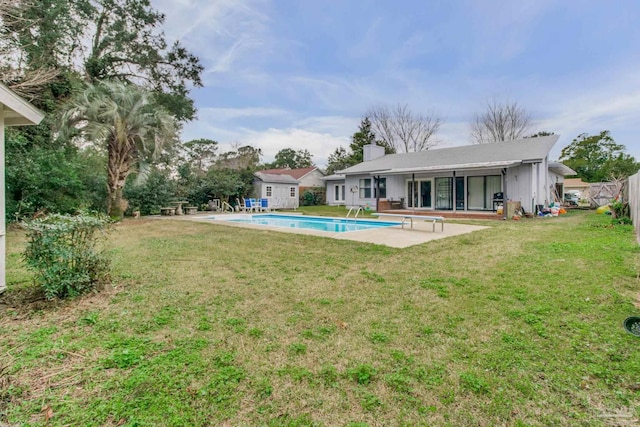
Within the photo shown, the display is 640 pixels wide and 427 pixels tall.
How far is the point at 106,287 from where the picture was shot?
15.4 feet

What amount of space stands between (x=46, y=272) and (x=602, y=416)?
577 cm

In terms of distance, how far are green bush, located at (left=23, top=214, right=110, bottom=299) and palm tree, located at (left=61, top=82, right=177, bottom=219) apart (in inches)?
442

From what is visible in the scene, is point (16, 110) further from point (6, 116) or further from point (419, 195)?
point (419, 195)

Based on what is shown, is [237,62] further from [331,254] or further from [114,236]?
[331,254]

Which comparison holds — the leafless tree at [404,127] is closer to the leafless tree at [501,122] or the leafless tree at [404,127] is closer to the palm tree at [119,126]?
the leafless tree at [501,122]

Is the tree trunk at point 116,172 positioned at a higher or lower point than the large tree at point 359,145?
lower

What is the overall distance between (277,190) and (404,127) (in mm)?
18260

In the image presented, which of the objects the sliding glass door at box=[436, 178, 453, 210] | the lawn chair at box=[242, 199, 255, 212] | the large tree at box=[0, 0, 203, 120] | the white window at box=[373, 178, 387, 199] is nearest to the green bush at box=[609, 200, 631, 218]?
the sliding glass door at box=[436, 178, 453, 210]

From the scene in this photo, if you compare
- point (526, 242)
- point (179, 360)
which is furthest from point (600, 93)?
point (179, 360)

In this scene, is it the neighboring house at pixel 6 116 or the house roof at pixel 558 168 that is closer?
the neighboring house at pixel 6 116

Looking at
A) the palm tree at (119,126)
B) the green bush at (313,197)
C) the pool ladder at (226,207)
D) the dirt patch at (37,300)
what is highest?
the palm tree at (119,126)

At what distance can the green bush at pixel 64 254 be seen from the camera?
4016mm

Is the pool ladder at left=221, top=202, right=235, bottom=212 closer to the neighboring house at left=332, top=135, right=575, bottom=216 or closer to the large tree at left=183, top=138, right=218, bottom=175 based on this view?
the neighboring house at left=332, top=135, right=575, bottom=216

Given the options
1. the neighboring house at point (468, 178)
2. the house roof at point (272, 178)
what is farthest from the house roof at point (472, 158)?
the house roof at point (272, 178)
